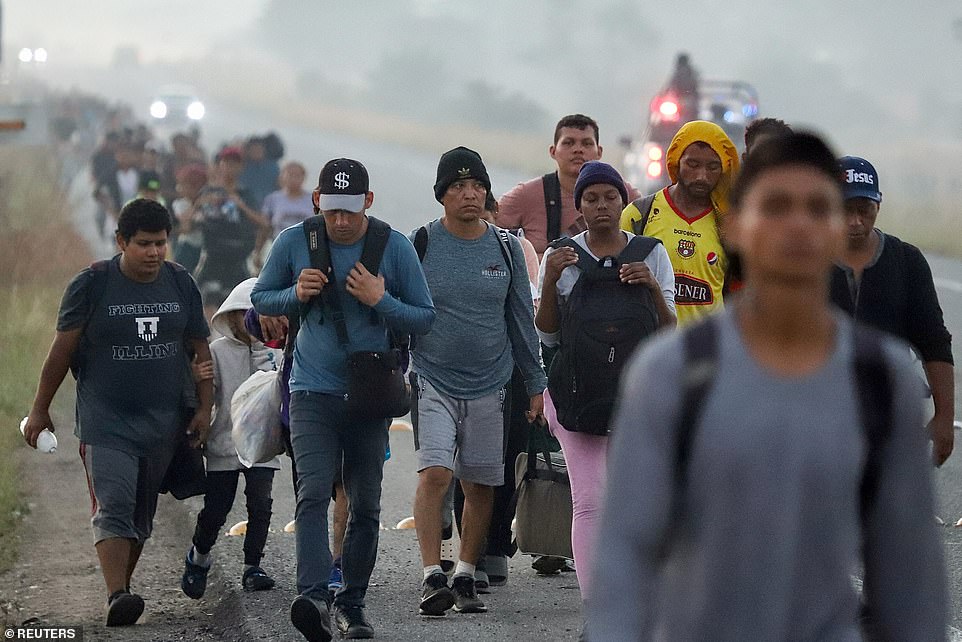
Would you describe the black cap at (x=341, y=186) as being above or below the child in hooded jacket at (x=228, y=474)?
above

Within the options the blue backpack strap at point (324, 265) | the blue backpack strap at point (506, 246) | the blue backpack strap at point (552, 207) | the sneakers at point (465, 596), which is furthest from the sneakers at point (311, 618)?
the blue backpack strap at point (552, 207)

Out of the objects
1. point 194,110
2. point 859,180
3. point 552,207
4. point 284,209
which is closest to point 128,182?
point 284,209

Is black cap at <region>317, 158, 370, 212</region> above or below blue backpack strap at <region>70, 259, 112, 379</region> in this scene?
above

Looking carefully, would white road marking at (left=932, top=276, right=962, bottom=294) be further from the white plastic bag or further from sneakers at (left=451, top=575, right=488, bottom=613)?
the white plastic bag

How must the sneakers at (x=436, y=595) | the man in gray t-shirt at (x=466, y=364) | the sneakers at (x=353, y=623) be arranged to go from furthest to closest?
the man in gray t-shirt at (x=466, y=364) < the sneakers at (x=436, y=595) < the sneakers at (x=353, y=623)

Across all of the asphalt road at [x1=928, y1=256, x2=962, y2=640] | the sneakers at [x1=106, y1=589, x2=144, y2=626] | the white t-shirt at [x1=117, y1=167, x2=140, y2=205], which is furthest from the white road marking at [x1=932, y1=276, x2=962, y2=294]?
the sneakers at [x1=106, y1=589, x2=144, y2=626]

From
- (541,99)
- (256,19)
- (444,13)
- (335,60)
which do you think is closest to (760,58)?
(541,99)

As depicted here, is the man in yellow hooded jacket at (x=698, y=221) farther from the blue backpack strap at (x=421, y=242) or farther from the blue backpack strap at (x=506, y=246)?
the blue backpack strap at (x=421, y=242)

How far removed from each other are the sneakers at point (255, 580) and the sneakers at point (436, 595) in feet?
3.24

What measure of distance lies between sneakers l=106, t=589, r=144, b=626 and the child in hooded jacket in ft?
1.67

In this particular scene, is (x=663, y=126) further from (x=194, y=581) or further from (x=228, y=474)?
(x=194, y=581)

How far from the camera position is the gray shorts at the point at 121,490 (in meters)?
6.86

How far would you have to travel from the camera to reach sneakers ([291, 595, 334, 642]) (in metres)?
6.05

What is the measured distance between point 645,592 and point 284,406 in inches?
164
